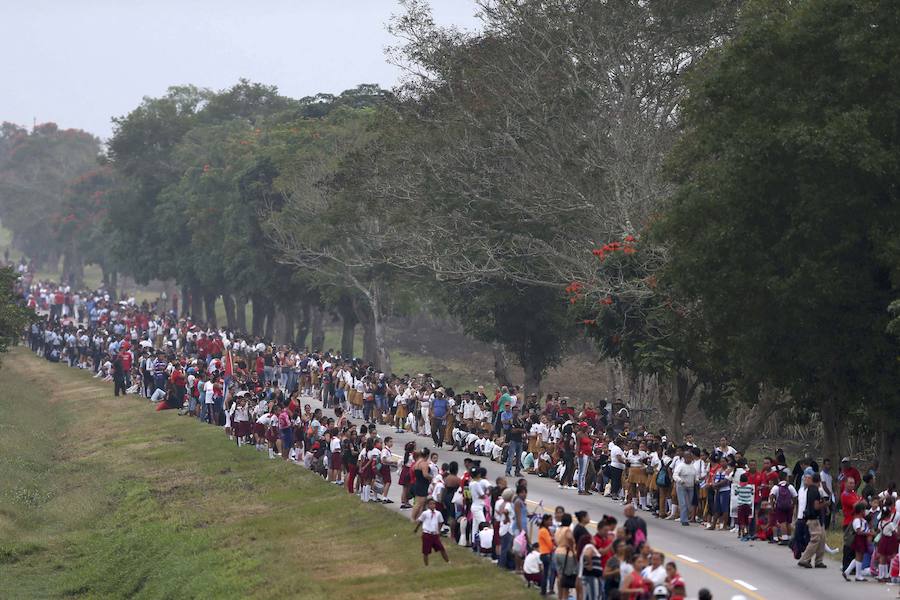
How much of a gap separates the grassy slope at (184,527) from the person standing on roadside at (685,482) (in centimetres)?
559

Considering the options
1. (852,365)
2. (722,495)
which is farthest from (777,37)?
(722,495)

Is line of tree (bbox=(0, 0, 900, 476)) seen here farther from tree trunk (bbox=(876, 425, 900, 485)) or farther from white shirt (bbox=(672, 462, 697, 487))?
white shirt (bbox=(672, 462, 697, 487))

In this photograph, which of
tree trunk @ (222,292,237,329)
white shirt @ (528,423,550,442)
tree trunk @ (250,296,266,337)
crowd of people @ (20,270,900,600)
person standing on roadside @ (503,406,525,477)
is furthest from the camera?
tree trunk @ (222,292,237,329)

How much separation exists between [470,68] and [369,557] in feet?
104

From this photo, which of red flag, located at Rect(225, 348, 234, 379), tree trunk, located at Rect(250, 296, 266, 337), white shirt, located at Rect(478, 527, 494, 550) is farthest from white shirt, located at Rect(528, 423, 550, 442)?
tree trunk, located at Rect(250, 296, 266, 337)

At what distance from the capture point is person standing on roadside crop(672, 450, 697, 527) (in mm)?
31828

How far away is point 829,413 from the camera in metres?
36.7

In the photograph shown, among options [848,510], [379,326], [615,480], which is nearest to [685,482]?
[615,480]

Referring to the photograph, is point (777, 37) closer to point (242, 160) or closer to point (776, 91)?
point (776, 91)

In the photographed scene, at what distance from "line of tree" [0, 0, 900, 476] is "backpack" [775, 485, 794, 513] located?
14.5 ft

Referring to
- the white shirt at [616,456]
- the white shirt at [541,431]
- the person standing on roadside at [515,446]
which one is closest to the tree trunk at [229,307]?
the white shirt at [541,431]

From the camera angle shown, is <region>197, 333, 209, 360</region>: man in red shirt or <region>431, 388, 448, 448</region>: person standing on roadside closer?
<region>431, 388, 448, 448</region>: person standing on roadside

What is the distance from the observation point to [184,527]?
3675cm

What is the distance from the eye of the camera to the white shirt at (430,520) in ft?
89.4
